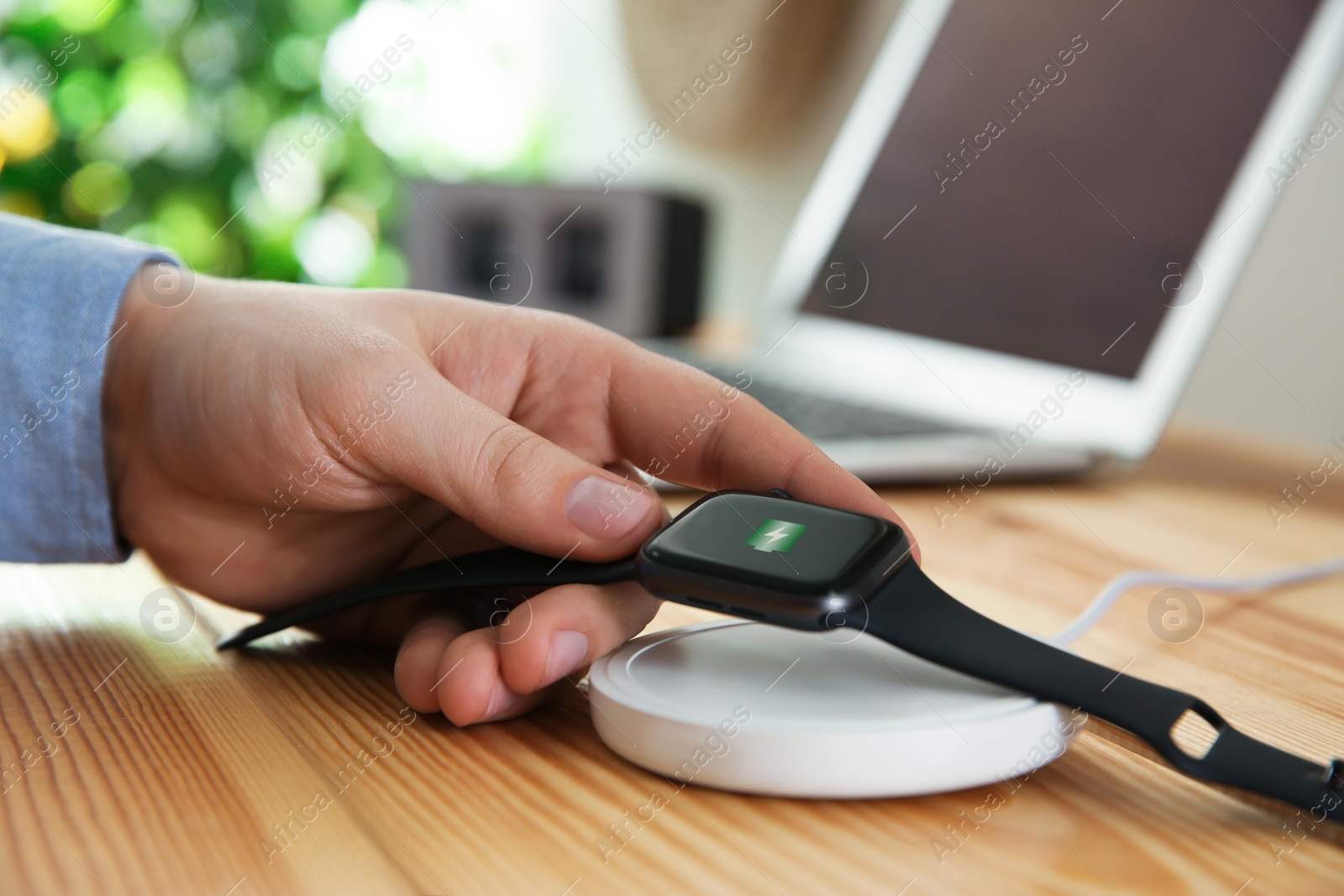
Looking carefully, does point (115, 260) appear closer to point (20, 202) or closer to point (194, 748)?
point (194, 748)

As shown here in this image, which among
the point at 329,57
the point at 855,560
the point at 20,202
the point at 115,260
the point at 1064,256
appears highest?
the point at 1064,256

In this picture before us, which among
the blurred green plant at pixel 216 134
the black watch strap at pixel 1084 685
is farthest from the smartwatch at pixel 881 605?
the blurred green plant at pixel 216 134

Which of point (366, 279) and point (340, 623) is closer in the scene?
point (340, 623)

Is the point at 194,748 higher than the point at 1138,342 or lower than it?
lower

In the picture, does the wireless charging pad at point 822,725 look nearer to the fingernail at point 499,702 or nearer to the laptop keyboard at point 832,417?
the fingernail at point 499,702

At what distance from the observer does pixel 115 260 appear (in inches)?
22.2

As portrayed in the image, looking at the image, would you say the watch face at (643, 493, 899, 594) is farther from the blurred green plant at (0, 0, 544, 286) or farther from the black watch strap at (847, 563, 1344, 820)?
the blurred green plant at (0, 0, 544, 286)

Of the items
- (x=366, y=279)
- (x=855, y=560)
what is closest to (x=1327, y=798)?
(x=855, y=560)

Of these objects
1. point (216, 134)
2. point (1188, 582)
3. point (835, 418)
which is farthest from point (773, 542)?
point (216, 134)

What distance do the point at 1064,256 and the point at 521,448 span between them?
0.61 meters

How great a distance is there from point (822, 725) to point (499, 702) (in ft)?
0.42

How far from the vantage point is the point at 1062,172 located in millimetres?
892

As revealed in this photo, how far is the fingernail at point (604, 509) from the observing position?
41 cm

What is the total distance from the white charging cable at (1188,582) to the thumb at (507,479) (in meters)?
0.21
